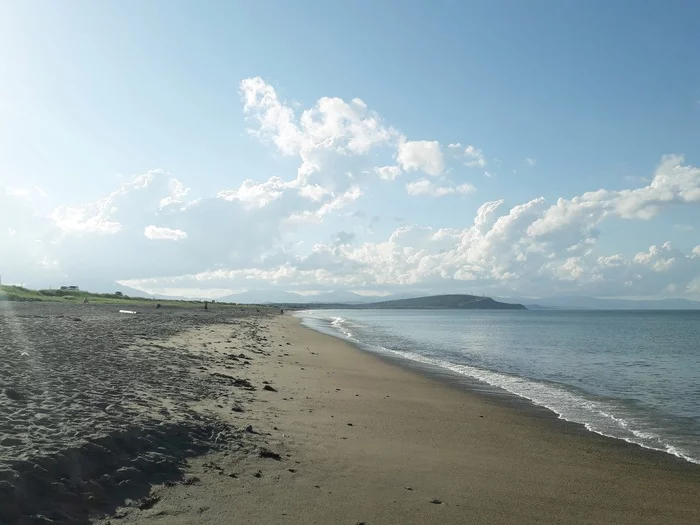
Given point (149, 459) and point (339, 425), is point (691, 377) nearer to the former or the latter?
point (339, 425)

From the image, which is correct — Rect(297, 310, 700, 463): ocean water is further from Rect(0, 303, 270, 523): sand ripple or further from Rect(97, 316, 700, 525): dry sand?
Rect(0, 303, 270, 523): sand ripple

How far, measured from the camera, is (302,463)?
9.15m

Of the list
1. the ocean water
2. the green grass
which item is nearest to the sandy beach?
the ocean water

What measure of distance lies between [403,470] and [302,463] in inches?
74.0

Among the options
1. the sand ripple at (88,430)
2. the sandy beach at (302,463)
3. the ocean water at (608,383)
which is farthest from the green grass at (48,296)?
the sandy beach at (302,463)

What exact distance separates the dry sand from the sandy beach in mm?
39

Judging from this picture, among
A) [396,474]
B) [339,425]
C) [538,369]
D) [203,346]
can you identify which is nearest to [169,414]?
[339,425]

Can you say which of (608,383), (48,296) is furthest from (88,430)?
(48,296)

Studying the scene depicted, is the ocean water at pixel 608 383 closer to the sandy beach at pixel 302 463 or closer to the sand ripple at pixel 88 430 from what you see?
the sandy beach at pixel 302 463

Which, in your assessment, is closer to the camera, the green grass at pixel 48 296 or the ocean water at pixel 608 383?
the ocean water at pixel 608 383

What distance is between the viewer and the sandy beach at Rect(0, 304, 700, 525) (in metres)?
6.95

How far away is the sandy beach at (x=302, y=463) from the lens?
6.95m

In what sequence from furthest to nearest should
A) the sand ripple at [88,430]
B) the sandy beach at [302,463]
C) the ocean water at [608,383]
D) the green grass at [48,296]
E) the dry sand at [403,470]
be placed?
the green grass at [48,296]
the ocean water at [608,383]
the dry sand at [403,470]
the sandy beach at [302,463]
the sand ripple at [88,430]

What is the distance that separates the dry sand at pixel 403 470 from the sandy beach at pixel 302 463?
0.04m
